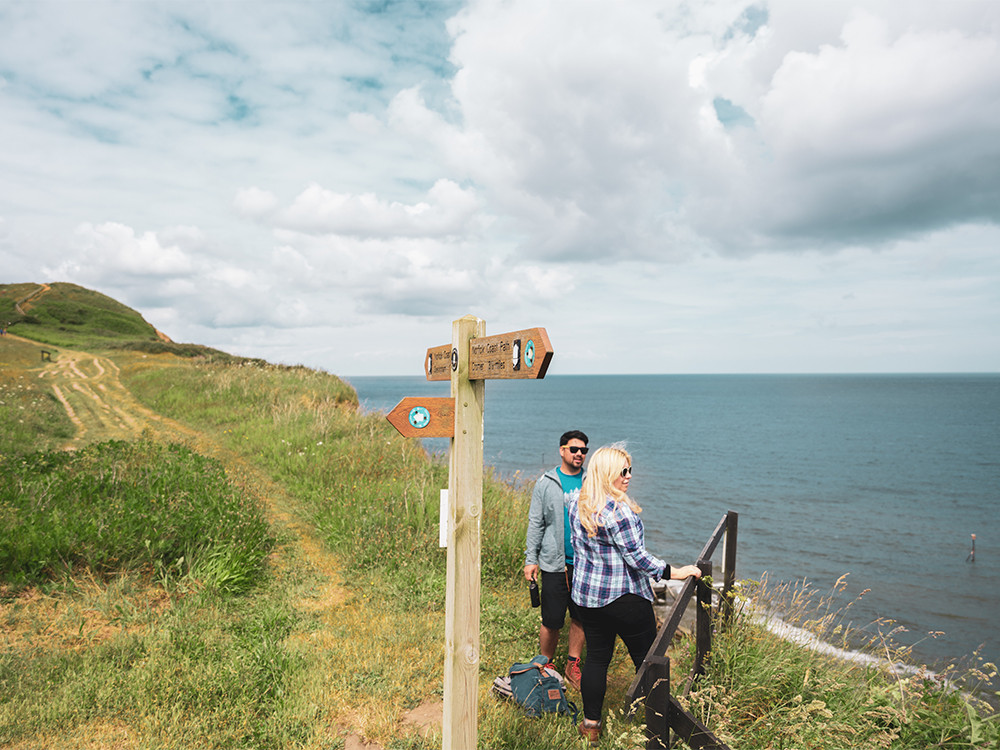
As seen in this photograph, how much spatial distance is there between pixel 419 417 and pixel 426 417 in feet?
0.13

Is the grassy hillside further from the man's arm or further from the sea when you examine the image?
the sea

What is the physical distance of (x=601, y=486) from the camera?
3814 millimetres

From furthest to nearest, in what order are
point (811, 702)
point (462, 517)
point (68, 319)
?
point (68, 319) < point (811, 702) < point (462, 517)

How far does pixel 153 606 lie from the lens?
5.50 m

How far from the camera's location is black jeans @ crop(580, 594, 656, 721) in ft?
12.8

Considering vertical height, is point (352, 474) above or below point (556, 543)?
below

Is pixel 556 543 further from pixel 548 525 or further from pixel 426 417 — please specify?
pixel 426 417

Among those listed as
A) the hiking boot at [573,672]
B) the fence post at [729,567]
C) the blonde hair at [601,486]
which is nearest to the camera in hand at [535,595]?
the hiking boot at [573,672]

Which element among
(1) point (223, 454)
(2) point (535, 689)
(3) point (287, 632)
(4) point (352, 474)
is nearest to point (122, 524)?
(3) point (287, 632)

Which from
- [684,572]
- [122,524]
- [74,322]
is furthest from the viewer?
[74,322]

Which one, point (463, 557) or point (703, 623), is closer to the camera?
point (463, 557)

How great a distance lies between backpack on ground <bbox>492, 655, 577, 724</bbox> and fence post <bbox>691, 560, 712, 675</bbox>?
3.38 feet

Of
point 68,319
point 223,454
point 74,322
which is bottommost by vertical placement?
point 223,454

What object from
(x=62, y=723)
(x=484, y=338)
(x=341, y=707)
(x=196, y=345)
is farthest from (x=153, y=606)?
(x=196, y=345)
